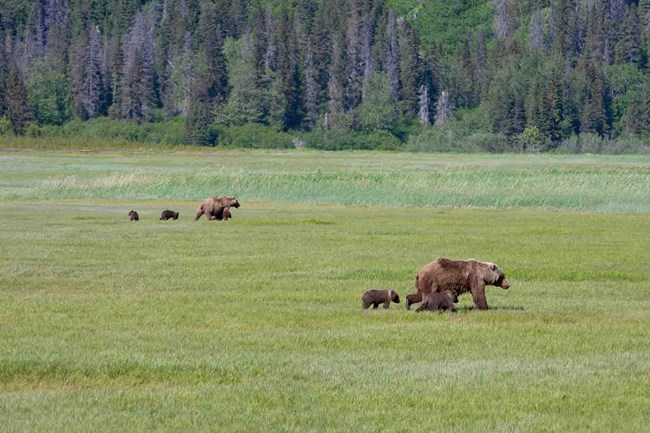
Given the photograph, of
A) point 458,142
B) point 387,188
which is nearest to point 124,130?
point 458,142

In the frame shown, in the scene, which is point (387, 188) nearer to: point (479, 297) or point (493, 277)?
point (479, 297)

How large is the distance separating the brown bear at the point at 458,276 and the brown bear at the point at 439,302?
4.9 inches

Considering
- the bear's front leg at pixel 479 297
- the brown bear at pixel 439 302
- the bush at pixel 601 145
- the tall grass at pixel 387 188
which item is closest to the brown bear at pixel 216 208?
the tall grass at pixel 387 188

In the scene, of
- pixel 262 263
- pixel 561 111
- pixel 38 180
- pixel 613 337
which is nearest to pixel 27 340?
pixel 613 337

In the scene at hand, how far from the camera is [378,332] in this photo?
20250 mm

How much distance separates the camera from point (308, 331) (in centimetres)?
Result: 2053

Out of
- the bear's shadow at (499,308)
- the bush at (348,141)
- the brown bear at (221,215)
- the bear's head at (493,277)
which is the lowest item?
the bush at (348,141)

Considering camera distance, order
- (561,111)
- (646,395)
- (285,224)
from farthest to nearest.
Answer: (561,111) → (285,224) → (646,395)

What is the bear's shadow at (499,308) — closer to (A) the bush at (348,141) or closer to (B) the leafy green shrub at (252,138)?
(B) the leafy green shrub at (252,138)

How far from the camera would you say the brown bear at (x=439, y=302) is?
73.3ft

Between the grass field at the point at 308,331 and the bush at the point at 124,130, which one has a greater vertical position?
the grass field at the point at 308,331

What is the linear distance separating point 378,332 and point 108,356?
15.0 feet

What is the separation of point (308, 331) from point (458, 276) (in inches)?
123

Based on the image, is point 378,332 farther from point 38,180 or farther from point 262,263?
point 38,180
